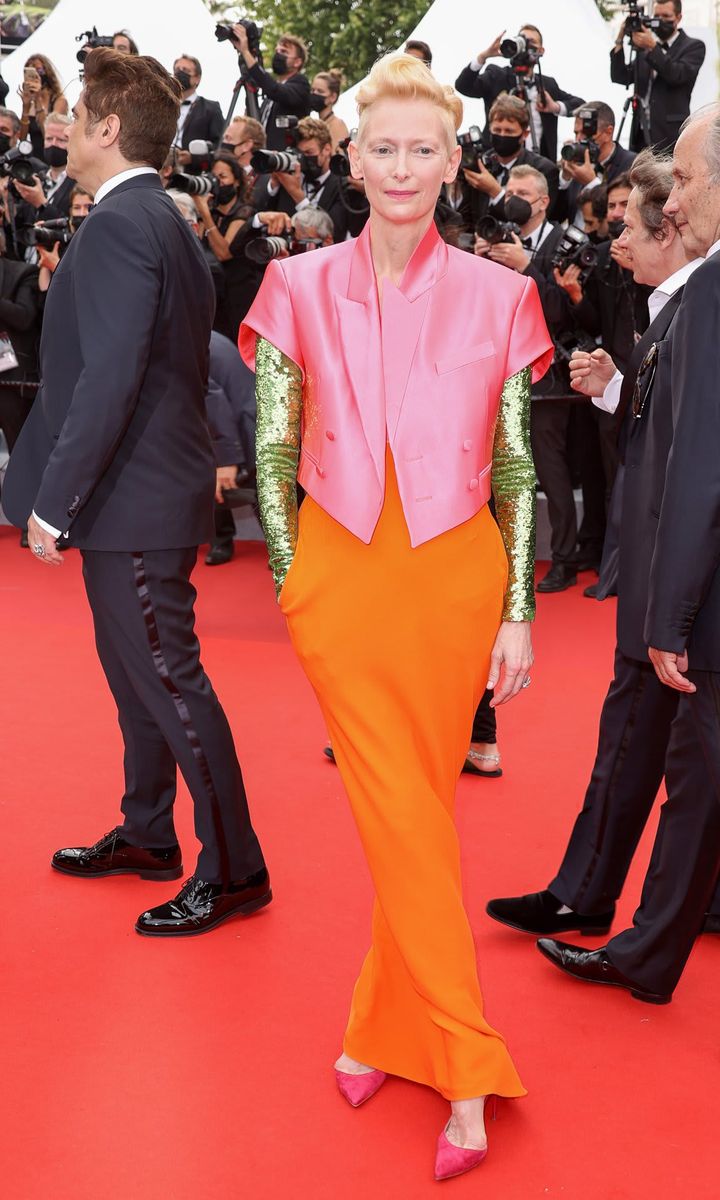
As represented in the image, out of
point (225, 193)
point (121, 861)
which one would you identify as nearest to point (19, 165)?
point (225, 193)

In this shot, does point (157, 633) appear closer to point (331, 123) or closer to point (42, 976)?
point (42, 976)

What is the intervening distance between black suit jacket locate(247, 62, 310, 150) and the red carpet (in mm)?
5110

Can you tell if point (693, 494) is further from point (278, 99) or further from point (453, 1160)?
point (278, 99)

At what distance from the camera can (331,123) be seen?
7688 millimetres

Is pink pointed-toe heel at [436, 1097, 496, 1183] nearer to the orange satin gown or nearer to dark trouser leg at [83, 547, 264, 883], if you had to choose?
the orange satin gown

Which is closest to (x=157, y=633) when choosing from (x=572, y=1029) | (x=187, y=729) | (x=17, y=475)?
(x=187, y=729)

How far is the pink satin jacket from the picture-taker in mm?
1821

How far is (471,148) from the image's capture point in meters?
6.14

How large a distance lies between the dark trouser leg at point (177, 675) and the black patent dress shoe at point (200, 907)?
3 cm

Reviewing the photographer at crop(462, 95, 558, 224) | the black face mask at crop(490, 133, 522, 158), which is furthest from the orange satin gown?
the black face mask at crop(490, 133, 522, 158)

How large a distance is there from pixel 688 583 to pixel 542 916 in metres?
0.99

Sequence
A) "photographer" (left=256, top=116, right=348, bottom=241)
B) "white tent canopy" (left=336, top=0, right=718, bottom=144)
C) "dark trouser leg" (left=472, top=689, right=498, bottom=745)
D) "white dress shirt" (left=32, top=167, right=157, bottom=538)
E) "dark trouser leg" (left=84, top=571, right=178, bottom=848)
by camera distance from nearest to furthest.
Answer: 1. "white dress shirt" (left=32, top=167, right=157, bottom=538)
2. "dark trouser leg" (left=84, top=571, right=178, bottom=848)
3. "dark trouser leg" (left=472, top=689, right=498, bottom=745)
4. "photographer" (left=256, top=116, right=348, bottom=241)
5. "white tent canopy" (left=336, top=0, right=718, bottom=144)

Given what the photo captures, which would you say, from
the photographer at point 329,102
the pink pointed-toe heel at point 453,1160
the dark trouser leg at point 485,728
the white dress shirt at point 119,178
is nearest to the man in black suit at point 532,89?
the photographer at point 329,102

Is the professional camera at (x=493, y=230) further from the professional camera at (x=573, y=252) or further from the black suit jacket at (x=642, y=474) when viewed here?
the black suit jacket at (x=642, y=474)
